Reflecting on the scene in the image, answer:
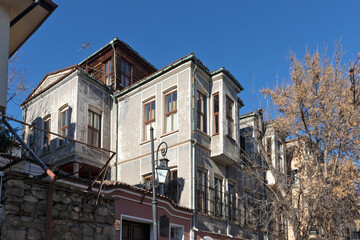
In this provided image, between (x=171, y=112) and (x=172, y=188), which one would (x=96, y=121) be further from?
(x=172, y=188)

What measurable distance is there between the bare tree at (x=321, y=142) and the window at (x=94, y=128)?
24.5ft

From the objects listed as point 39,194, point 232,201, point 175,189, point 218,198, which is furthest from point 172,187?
point 39,194

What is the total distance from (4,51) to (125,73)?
39.2 ft

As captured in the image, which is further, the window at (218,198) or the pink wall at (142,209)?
the window at (218,198)

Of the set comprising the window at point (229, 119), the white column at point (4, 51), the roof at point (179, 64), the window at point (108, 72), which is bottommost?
the white column at point (4, 51)

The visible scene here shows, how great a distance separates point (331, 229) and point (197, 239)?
492 cm

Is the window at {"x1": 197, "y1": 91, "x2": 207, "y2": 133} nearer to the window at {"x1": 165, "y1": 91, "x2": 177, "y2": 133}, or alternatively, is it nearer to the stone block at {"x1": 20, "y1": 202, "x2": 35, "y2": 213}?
the window at {"x1": 165, "y1": 91, "x2": 177, "y2": 133}

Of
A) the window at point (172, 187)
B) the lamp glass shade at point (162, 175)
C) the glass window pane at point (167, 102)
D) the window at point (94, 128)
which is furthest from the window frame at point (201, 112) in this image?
the lamp glass shade at point (162, 175)

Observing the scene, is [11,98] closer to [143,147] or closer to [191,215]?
[143,147]

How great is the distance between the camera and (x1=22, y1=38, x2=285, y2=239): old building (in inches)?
620

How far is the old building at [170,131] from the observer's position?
15.8 metres

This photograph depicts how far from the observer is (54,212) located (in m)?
7.97

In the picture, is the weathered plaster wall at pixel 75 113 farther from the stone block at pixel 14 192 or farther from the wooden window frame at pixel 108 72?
the stone block at pixel 14 192

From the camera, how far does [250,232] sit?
61.2 ft
